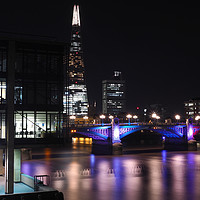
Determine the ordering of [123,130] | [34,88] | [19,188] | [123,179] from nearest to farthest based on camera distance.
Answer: [34,88] < [19,188] < [123,179] < [123,130]

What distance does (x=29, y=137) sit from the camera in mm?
33594

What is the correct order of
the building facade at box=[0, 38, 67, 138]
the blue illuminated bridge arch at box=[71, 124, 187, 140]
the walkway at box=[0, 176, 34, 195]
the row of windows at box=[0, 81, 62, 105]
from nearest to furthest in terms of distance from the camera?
the walkway at box=[0, 176, 34, 195]
the building facade at box=[0, 38, 67, 138]
the row of windows at box=[0, 81, 62, 105]
the blue illuminated bridge arch at box=[71, 124, 187, 140]

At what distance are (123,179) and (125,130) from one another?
174 ft

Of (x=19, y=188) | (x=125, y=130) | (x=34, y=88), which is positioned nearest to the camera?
(x=34, y=88)

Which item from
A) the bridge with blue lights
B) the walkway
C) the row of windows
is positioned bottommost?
the walkway

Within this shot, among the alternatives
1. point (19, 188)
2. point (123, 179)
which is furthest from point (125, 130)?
point (19, 188)

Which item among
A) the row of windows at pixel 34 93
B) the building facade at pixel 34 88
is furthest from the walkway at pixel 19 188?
the row of windows at pixel 34 93

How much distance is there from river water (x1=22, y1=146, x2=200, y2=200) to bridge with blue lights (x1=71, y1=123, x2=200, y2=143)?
17.9m

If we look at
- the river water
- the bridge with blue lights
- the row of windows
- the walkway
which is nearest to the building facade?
the row of windows

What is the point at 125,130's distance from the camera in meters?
110

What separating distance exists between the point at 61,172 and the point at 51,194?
3552cm

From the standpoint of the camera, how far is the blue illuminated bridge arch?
4031 inches

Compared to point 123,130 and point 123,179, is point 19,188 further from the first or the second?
point 123,130

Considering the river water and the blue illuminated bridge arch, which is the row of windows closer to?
the river water
